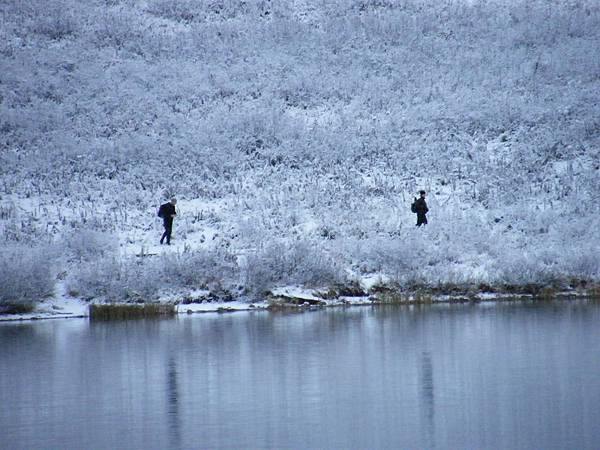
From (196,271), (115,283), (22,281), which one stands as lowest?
(115,283)

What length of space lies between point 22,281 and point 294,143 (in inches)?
755

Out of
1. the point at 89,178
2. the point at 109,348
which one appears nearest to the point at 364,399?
the point at 109,348

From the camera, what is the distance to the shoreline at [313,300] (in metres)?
26.0

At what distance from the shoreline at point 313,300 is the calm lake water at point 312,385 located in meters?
4.10

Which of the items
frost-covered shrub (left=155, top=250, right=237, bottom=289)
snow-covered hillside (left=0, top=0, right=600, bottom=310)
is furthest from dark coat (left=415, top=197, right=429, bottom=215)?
frost-covered shrub (left=155, top=250, right=237, bottom=289)

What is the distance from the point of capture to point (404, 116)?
4512 cm

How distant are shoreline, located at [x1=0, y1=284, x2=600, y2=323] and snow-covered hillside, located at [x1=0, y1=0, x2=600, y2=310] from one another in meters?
0.41

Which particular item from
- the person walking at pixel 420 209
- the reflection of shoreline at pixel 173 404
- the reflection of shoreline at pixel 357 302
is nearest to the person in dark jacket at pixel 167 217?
the reflection of shoreline at pixel 357 302

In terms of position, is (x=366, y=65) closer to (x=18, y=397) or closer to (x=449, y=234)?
(x=449, y=234)

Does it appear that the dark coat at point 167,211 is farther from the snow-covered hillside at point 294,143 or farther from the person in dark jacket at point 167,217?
the snow-covered hillside at point 294,143

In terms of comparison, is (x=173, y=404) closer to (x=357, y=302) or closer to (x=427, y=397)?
(x=427, y=397)

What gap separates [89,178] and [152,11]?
23.1 meters

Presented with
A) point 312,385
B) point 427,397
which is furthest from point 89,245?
point 427,397

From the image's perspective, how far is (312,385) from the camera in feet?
42.7
